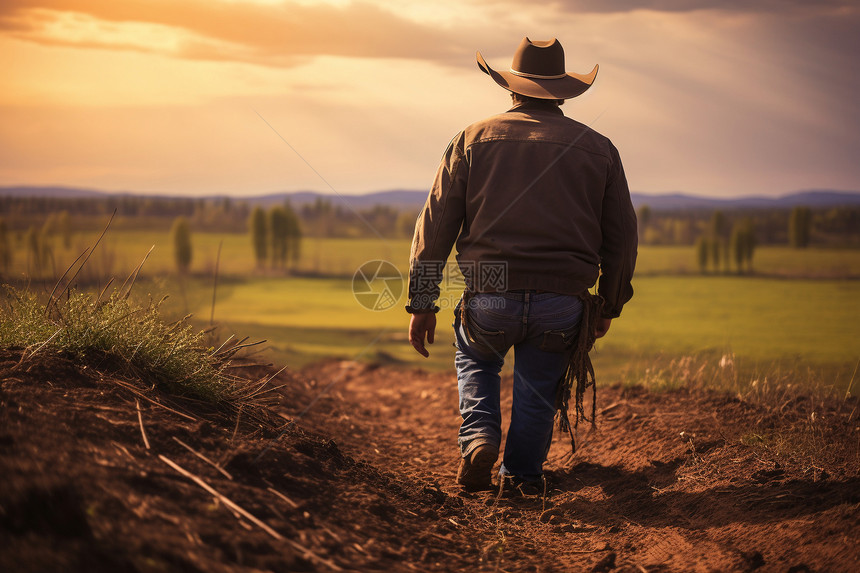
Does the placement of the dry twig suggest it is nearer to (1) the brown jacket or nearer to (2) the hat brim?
(1) the brown jacket

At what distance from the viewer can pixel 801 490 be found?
10.9 feet

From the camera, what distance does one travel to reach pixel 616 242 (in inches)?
159

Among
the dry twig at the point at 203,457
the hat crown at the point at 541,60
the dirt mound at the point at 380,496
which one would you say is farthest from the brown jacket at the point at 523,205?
the dry twig at the point at 203,457

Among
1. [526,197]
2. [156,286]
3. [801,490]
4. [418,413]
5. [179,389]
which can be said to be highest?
[526,197]

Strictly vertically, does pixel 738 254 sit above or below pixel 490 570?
above

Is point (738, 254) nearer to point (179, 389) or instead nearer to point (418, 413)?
point (418, 413)

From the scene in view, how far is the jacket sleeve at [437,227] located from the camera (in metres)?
3.88

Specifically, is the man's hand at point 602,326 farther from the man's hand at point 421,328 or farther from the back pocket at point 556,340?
the man's hand at point 421,328

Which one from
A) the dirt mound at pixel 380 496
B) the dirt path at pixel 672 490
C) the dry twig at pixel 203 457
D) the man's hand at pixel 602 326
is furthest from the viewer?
the man's hand at pixel 602 326

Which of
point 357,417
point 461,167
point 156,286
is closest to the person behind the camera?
point 461,167

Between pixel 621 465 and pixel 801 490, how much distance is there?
1184 millimetres

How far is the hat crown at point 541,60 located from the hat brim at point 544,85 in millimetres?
63

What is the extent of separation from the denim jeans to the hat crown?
1.41 metres

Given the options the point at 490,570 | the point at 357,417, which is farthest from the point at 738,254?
the point at 490,570
